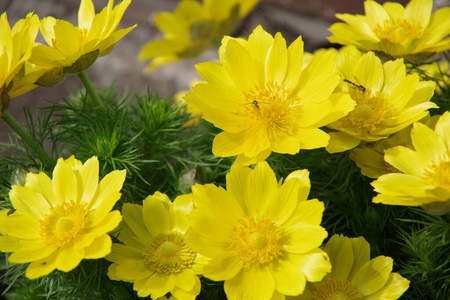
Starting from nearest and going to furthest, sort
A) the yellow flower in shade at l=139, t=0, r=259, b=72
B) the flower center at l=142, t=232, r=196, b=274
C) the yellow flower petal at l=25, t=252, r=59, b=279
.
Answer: the yellow flower petal at l=25, t=252, r=59, b=279
the flower center at l=142, t=232, r=196, b=274
the yellow flower in shade at l=139, t=0, r=259, b=72

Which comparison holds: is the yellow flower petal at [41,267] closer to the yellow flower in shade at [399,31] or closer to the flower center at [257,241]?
the flower center at [257,241]

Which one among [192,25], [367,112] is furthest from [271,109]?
[192,25]

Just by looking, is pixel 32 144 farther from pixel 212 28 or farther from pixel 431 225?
pixel 212 28

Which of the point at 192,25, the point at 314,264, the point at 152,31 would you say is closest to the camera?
the point at 314,264

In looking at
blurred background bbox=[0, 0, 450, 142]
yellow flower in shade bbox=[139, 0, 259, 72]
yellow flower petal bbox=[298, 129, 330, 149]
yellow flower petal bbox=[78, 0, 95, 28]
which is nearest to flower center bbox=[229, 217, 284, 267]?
yellow flower petal bbox=[298, 129, 330, 149]

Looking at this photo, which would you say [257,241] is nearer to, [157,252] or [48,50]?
[157,252]

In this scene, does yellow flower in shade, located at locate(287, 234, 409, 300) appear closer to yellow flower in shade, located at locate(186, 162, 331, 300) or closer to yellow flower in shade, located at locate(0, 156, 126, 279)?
yellow flower in shade, located at locate(186, 162, 331, 300)

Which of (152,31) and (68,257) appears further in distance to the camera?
(152,31)
